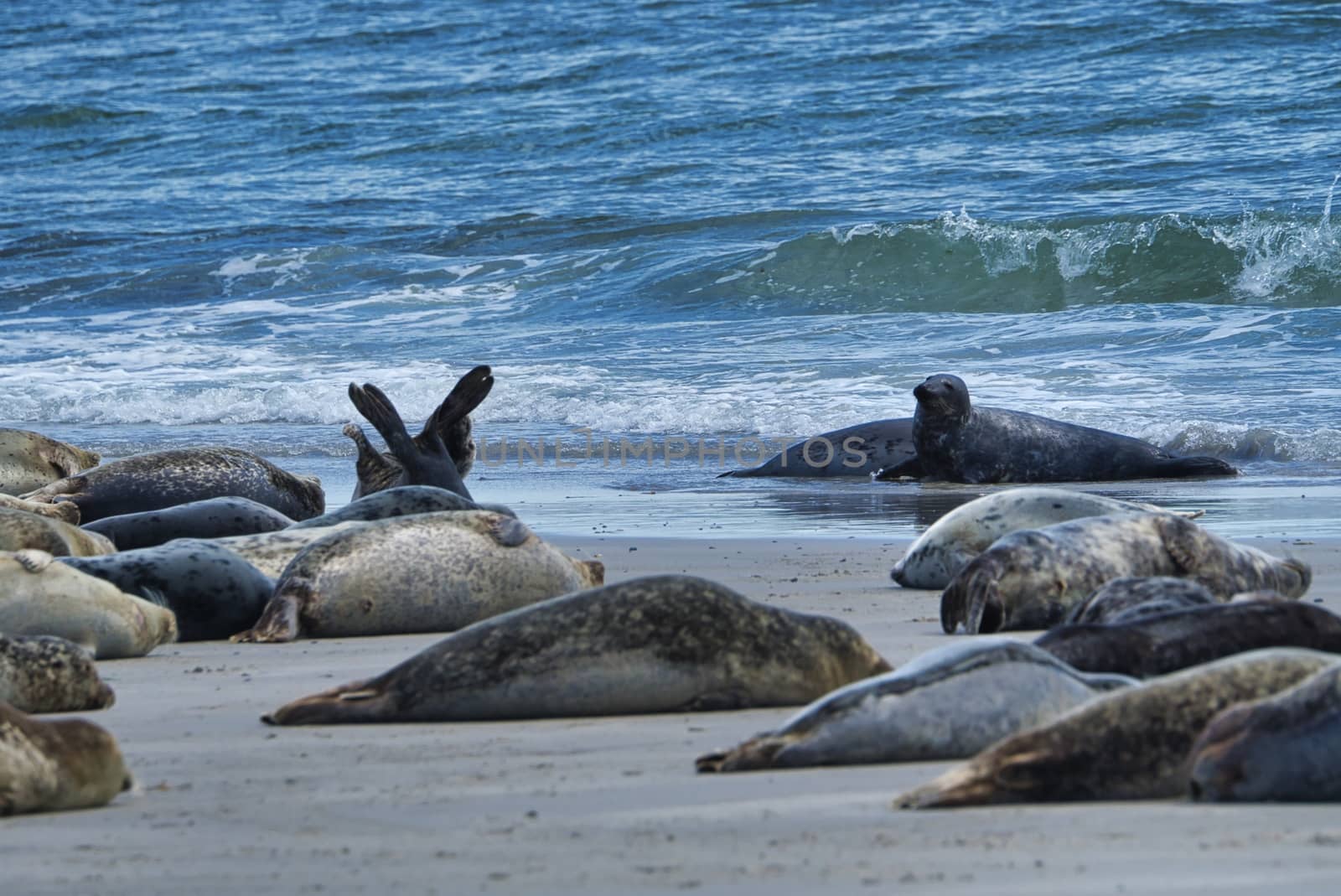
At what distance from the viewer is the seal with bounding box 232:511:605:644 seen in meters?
4.68

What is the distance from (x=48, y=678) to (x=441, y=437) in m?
3.47

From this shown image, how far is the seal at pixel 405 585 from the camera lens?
15.4 ft

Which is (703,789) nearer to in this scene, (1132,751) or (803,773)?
(803,773)

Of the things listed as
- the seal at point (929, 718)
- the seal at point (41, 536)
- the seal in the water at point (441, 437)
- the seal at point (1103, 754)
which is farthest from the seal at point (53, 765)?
the seal in the water at point (441, 437)

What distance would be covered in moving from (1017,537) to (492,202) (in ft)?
53.5

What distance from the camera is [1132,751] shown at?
2.45 metres

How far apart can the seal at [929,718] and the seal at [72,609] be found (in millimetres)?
1986

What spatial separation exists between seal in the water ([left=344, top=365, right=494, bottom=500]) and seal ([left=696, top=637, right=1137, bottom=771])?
4064 mm

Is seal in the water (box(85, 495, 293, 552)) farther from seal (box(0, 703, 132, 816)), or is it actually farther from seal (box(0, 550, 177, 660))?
seal (box(0, 703, 132, 816))

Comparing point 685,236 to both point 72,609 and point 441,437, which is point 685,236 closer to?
point 441,437

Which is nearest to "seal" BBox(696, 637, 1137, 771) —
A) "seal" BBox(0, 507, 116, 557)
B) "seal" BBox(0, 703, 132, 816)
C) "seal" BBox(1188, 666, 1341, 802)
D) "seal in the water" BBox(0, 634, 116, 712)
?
"seal" BBox(1188, 666, 1341, 802)

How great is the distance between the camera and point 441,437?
6961 millimetres

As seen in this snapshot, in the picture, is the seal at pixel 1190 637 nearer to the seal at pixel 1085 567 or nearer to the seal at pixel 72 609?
the seal at pixel 1085 567

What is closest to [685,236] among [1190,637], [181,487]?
[181,487]
